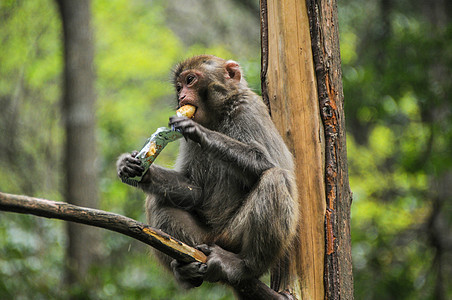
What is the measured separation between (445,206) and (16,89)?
12450mm

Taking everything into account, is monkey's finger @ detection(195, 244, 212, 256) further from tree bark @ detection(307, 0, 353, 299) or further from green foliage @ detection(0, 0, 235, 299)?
green foliage @ detection(0, 0, 235, 299)

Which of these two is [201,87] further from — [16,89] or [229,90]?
[16,89]

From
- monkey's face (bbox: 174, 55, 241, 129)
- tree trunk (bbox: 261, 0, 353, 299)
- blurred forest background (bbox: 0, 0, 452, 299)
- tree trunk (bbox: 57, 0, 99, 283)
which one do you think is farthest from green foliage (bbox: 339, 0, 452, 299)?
tree trunk (bbox: 57, 0, 99, 283)

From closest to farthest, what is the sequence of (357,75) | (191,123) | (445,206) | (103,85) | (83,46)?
(191,123) → (357,75) → (445,206) → (83,46) → (103,85)

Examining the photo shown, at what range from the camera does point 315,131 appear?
4605 mm

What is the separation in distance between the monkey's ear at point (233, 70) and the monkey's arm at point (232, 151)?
104 centimetres

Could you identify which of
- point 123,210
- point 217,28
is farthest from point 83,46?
point 217,28

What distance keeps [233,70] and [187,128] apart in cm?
126

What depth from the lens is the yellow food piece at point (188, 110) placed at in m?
5.00

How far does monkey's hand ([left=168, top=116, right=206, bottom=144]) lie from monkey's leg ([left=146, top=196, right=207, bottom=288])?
86 centimetres

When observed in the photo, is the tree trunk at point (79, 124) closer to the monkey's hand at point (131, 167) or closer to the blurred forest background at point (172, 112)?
the blurred forest background at point (172, 112)

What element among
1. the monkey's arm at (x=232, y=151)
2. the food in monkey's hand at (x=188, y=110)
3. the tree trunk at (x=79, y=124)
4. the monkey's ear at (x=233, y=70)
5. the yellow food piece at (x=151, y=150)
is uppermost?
the tree trunk at (x=79, y=124)

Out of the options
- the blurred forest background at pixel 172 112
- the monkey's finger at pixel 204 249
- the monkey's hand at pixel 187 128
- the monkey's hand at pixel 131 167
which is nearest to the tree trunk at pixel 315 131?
the monkey's finger at pixel 204 249

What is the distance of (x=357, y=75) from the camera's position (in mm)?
8867
